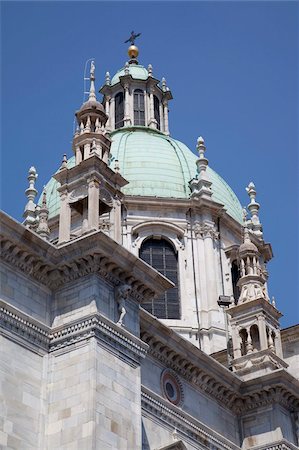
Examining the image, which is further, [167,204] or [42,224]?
[167,204]

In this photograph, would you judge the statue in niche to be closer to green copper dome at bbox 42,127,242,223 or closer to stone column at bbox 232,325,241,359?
stone column at bbox 232,325,241,359

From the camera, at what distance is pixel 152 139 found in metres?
50.4

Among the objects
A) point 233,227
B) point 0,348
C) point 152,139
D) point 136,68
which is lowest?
point 0,348

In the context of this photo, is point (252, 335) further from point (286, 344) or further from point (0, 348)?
point (0, 348)

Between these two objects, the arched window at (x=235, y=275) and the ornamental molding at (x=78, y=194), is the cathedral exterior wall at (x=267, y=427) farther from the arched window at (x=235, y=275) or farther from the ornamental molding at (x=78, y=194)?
the arched window at (x=235, y=275)

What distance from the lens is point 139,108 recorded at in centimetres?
5350

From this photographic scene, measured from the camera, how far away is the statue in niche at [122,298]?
24987mm

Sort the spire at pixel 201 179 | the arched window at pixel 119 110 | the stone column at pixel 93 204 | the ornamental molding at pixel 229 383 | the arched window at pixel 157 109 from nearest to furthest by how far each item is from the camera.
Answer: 1. the stone column at pixel 93 204
2. the ornamental molding at pixel 229 383
3. the spire at pixel 201 179
4. the arched window at pixel 119 110
5. the arched window at pixel 157 109

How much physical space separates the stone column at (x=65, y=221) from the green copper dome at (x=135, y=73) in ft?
91.9

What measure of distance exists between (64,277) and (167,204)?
20354mm

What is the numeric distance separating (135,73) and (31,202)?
1191cm

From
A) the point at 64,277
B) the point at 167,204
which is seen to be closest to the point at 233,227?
the point at 167,204

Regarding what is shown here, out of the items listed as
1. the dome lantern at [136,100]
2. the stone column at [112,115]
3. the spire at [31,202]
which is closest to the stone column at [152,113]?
the dome lantern at [136,100]

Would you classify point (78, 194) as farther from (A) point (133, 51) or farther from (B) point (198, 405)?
(A) point (133, 51)
